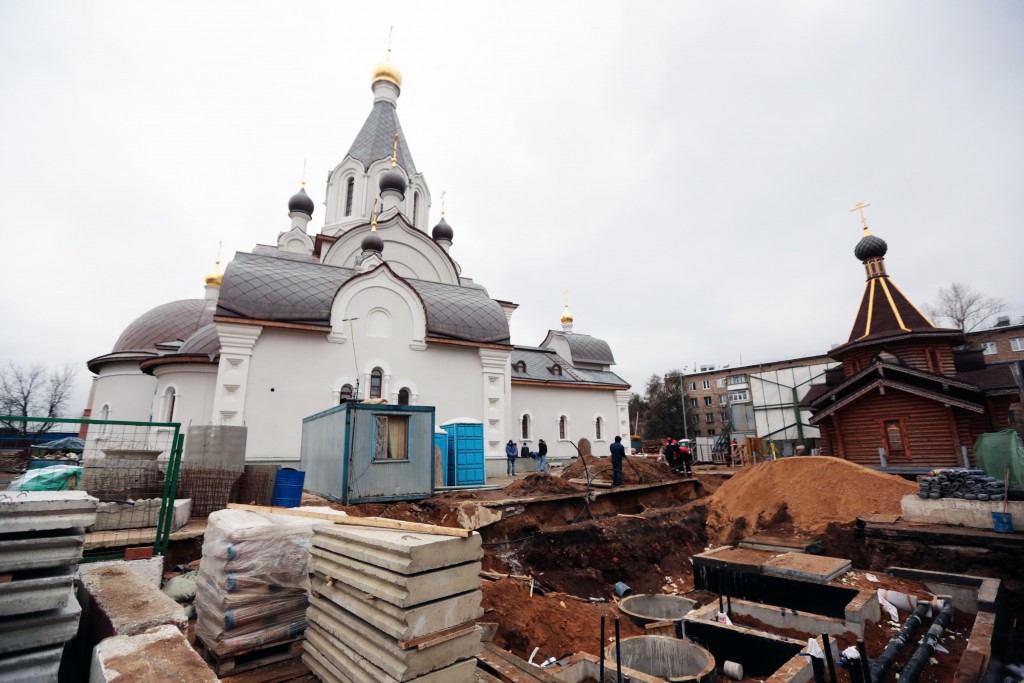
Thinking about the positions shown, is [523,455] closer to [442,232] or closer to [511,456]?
[511,456]

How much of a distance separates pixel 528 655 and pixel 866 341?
61.2ft

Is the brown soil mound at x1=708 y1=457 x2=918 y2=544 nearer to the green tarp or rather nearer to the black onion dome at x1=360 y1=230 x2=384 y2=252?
the green tarp

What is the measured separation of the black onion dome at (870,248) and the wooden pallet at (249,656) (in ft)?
79.6

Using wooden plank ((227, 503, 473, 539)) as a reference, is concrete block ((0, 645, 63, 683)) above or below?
below

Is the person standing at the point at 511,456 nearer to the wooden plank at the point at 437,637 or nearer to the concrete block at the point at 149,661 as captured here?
the wooden plank at the point at 437,637

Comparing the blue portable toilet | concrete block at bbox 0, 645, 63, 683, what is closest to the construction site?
concrete block at bbox 0, 645, 63, 683

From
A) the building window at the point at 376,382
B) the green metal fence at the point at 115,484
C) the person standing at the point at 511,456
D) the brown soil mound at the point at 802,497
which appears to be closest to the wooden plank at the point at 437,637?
the green metal fence at the point at 115,484

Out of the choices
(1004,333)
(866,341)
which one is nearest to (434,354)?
(866,341)

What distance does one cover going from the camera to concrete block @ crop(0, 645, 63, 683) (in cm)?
223

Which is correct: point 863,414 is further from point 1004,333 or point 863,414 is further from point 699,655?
point 1004,333

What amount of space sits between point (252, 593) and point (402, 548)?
161cm

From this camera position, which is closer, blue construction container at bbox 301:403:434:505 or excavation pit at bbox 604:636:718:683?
excavation pit at bbox 604:636:718:683

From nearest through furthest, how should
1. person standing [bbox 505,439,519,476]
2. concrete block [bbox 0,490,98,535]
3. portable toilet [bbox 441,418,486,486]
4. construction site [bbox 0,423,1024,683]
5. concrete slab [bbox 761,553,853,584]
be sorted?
1. concrete block [bbox 0,490,98,535]
2. construction site [bbox 0,423,1024,683]
3. concrete slab [bbox 761,553,853,584]
4. portable toilet [bbox 441,418,486,486]
5. person standing [bbox 505,439,519,476]

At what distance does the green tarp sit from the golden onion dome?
2998 centimetres
